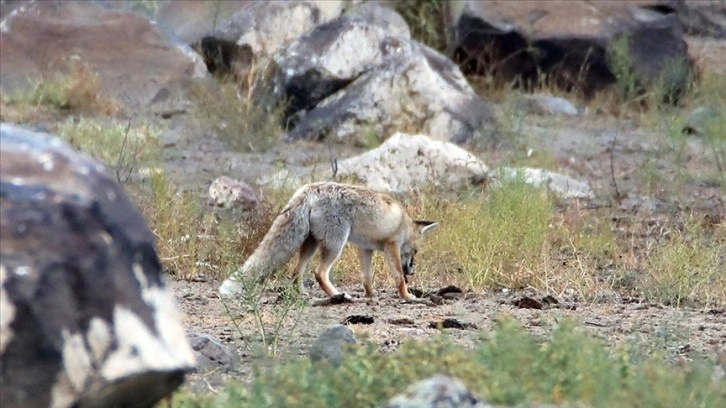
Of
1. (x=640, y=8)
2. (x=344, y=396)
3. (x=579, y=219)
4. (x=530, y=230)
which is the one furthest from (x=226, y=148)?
(x=344, y=396)

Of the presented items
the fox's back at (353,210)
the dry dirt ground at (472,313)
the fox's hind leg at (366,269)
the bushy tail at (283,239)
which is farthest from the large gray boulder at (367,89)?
the bushy tail at (283,239)

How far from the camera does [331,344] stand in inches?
194

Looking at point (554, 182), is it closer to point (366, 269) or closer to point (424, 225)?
point (424, 225)

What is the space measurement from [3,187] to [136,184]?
671 cm

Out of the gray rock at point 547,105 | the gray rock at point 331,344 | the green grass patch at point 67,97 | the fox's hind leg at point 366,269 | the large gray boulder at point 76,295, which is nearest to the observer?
the large gray boulder at point 76,295

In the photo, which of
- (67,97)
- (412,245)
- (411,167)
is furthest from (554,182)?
(67,97)

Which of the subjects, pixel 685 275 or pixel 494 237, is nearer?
pixel 685 275

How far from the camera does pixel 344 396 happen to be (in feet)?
13.0

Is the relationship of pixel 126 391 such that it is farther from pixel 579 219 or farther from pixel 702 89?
pixel 702 89

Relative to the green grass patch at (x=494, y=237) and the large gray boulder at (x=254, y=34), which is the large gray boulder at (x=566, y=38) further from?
the green grass patch at (x=494, y=237)

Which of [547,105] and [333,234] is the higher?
[333,234]

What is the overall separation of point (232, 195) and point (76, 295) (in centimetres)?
639

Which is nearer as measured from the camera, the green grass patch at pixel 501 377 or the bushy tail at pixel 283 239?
the green grass patch at pixel 501 377

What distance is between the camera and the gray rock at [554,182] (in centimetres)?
1094
